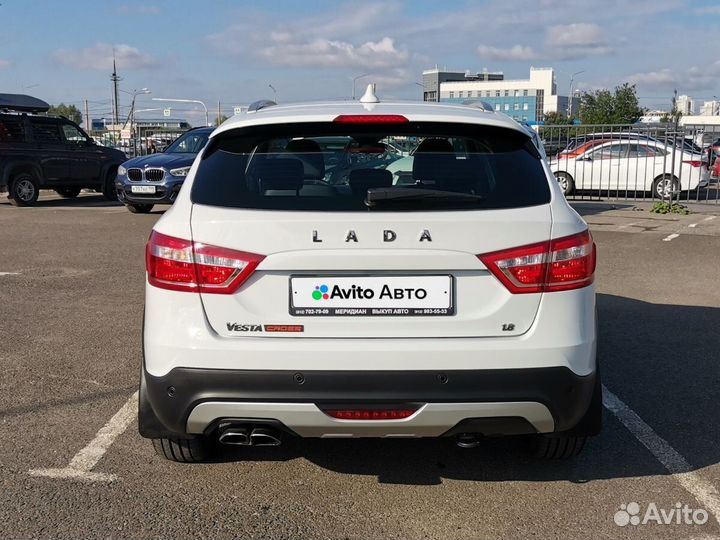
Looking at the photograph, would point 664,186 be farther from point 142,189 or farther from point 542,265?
point 542,265

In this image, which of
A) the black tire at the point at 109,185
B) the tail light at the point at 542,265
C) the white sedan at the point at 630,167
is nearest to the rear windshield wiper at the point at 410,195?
the tail light at the point at 542,265

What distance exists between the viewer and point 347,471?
369 centimetres

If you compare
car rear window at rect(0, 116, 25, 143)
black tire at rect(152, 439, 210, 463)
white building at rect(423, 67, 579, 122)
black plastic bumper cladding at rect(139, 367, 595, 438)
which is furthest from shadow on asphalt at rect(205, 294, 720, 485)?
white building at rect(423, 67, 579, 122)

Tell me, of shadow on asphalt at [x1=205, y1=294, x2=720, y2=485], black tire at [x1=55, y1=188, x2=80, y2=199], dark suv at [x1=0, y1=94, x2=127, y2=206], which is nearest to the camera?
shadow on asphalt at [x1=205, y1=294, x2=720, y2=485]

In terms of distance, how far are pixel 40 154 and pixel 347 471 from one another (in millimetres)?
16110

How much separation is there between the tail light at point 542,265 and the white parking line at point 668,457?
1188 mm

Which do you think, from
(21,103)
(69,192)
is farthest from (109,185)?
(21,103)

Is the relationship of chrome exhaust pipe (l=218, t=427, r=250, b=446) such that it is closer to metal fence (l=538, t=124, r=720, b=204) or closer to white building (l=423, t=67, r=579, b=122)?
metal fence (l=538, t=124, r=720, b=204)

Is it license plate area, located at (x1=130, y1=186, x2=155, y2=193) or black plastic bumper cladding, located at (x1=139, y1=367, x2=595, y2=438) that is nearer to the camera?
black plastic bumper cladding, located at (x1=139, y1=367, x2=595, y2=438)

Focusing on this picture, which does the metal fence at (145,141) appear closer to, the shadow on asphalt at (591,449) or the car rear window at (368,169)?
the shadow on asphalt at (591,449)

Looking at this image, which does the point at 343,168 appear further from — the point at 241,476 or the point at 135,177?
the point at 135,177

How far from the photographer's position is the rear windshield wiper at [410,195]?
3.02 metres

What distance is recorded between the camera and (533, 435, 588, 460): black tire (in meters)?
3.58

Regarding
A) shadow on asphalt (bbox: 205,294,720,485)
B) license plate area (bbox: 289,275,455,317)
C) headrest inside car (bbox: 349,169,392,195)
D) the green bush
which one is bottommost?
shadow on asphalt (bbox: 205,294,720,485)
